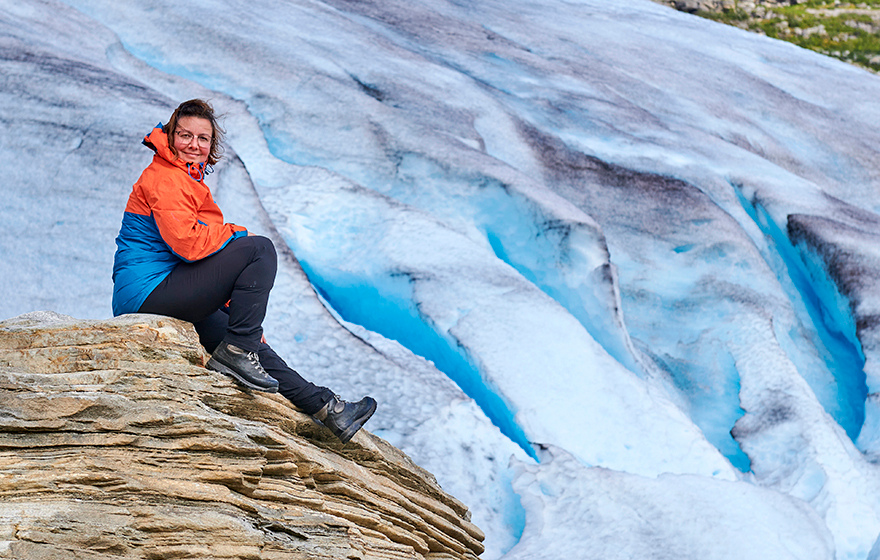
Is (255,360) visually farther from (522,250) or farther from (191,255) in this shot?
(522,250)

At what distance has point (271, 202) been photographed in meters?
6.83

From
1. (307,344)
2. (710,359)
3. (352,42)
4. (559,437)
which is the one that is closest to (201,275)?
(307,344)

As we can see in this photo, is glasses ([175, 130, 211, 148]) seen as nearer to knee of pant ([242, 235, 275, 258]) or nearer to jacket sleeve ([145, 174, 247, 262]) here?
jacket sleeve ([145, 174, 247, 262])

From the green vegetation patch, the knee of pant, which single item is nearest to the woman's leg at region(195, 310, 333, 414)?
the knee of pant

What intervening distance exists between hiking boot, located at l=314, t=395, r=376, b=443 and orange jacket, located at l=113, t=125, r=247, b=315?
946mm

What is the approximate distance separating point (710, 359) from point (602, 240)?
5.01 ft

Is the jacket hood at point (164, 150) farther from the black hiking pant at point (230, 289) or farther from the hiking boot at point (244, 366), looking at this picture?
the hiking boot at point (244, 366)

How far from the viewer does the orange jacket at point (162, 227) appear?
123 inches

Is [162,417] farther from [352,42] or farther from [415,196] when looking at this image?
[352,42]

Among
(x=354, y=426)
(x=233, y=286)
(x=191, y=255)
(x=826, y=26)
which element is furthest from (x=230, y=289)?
(x=826, y=26)

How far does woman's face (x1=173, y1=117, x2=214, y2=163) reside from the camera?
10.5 ft

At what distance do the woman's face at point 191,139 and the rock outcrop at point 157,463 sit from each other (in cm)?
77

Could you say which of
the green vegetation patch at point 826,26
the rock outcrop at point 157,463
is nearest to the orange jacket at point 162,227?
the rock outcrop at point 157,463

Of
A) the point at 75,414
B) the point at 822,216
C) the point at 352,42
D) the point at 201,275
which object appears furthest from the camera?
the point at 352,42
